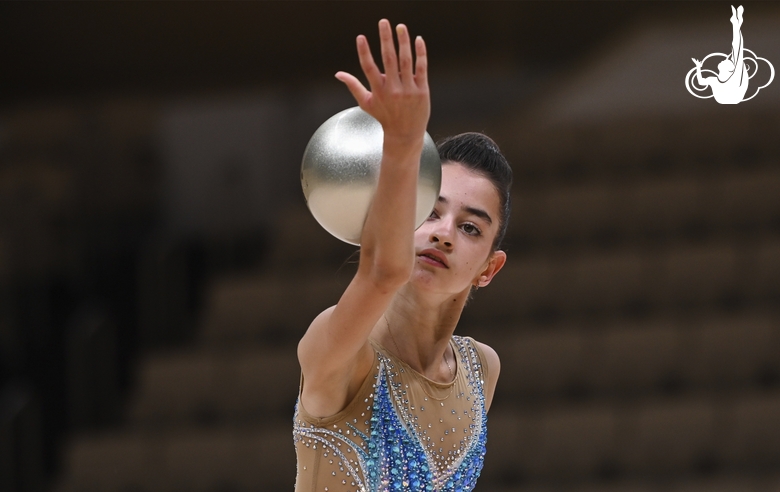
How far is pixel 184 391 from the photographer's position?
3918mm

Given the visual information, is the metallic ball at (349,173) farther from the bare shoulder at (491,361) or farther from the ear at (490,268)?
the bare shoulder at (491,361)

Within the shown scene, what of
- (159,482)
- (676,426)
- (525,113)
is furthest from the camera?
(525,113)

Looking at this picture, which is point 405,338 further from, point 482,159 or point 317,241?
point 317,241

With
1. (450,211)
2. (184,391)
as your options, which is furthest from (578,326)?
(450,211)

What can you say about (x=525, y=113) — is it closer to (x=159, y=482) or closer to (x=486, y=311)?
(x=486, y=311)

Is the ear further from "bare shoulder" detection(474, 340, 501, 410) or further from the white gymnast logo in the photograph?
the white gymnast logo

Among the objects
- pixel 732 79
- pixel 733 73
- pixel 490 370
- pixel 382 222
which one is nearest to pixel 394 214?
pixel 382 222

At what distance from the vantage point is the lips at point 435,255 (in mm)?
1310

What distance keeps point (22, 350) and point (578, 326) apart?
224 cm

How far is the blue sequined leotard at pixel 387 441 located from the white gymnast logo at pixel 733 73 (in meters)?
1.68

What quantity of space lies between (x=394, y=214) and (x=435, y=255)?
275mm

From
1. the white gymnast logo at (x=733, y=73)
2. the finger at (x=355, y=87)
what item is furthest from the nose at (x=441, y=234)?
the white gymnast logo at (x=733, y=73)

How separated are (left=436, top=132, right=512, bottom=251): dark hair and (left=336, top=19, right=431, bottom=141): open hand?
1.27ft

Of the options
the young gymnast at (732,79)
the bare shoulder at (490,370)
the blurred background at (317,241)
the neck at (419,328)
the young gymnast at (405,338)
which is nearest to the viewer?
the young gymnast at (405,338)
